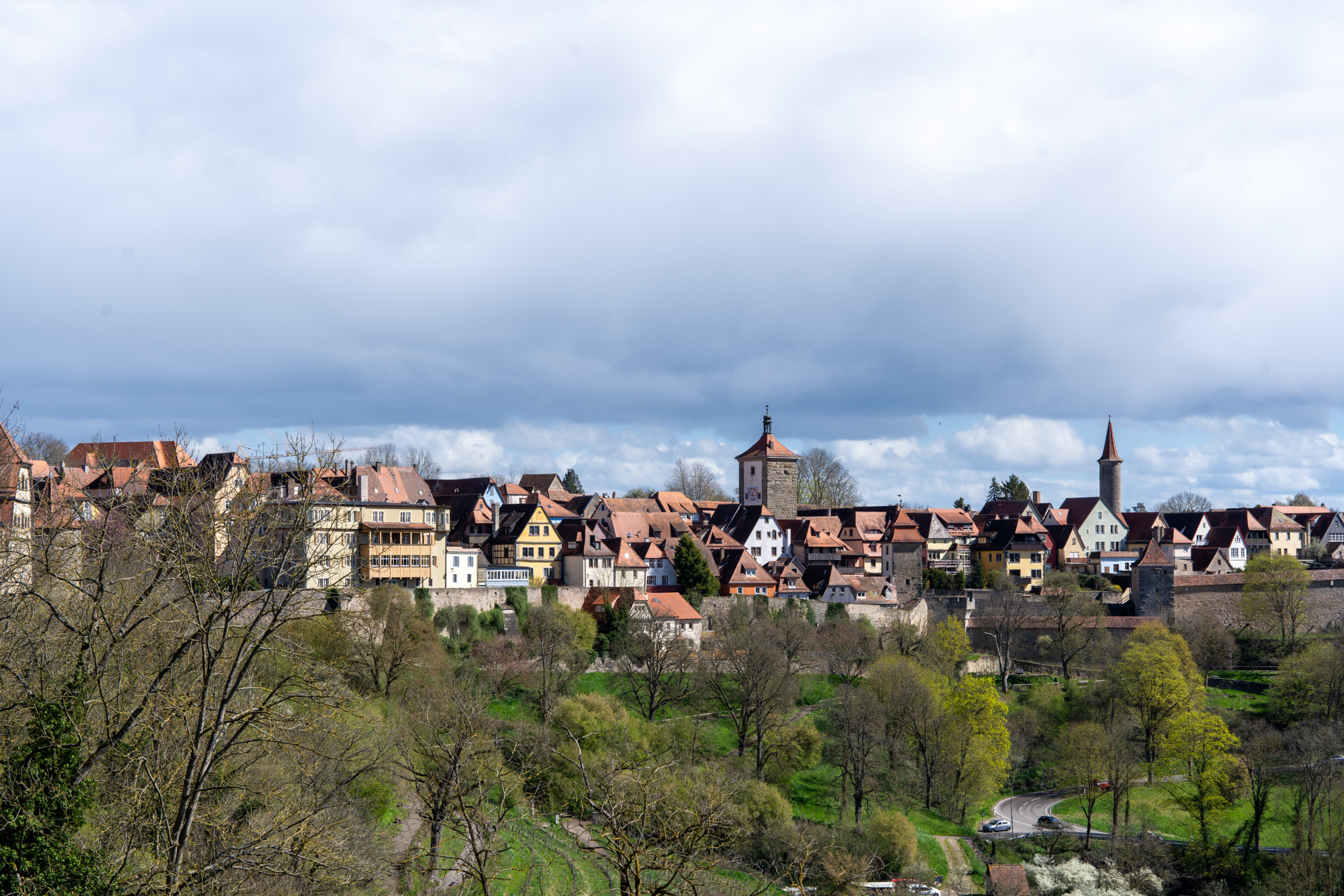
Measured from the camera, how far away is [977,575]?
266ft

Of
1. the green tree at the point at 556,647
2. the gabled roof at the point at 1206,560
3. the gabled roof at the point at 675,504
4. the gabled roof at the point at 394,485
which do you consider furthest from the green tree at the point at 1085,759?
the gabled roof at the point at 675,504

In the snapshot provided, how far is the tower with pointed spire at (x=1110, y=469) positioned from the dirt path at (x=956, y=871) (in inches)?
2466

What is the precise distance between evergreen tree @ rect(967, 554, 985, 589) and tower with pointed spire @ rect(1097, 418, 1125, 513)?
899 inches

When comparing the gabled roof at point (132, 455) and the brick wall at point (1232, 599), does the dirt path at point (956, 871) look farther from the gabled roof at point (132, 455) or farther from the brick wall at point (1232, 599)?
the brick wall at point (1232, 599)

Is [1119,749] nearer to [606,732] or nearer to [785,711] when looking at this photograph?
[785,711]

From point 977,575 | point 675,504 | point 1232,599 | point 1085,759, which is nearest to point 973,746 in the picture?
point 1085,759

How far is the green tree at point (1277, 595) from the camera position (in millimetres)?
67750

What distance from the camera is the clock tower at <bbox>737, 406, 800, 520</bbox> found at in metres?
85.9

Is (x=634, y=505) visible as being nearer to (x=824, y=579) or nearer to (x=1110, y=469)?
(x=824, y=579)

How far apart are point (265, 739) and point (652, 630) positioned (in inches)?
1699

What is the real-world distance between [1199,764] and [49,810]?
4713 cm

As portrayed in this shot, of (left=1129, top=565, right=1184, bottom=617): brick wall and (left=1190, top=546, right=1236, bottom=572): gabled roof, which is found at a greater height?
(left=1190, top=546, right=1236, bottom=572): gabled roof

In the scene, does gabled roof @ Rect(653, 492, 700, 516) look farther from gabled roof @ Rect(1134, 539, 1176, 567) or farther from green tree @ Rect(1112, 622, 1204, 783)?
green tree @ Rect(1112, 622, 1204, 783)

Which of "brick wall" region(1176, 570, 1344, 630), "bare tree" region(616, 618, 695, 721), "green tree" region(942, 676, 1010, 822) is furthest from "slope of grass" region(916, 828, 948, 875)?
"brick wall" region(1176, 570, 1344, 630)
